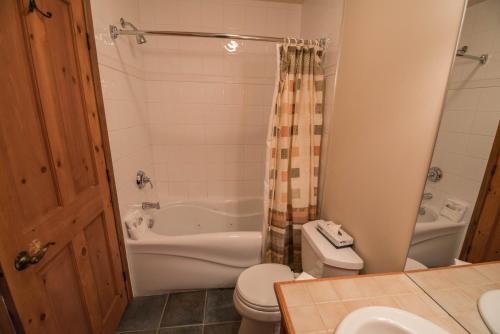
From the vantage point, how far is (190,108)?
2.18 metres

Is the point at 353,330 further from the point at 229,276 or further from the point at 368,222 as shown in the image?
the point at 229,276

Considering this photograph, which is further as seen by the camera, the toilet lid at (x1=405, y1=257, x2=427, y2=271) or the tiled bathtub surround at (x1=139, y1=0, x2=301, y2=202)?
the tiled bathtub surround at (x1=139, y1=0, x2=301, y2=202)

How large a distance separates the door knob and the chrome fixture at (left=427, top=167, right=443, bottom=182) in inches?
57.8

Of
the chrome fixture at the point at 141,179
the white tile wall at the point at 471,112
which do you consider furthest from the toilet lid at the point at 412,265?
the chrome fixture at the point at 141,179

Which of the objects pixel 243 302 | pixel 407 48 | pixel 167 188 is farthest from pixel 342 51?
pixel 167 188

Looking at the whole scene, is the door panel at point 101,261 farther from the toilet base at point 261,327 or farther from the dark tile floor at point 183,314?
the toilet base at point 261,327

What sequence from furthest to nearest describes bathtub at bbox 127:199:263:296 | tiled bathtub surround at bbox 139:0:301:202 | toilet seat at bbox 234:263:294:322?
1. tiled bathtub surround at bbox 139:0:301:202
2. bathtub at bbox 127:199:263:296
3. toilet seat at bbox 234:263:294:322

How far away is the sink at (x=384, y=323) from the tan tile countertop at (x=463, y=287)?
10cm

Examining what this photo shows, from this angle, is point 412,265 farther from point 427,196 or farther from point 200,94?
point 200,94

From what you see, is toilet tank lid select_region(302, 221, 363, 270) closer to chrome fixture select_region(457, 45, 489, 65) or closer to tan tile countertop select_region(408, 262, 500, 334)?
tan tile countertop select_region(408, 262, 500, 334)

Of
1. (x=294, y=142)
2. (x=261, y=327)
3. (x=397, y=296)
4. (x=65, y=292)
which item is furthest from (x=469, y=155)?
(x=65, y=292)

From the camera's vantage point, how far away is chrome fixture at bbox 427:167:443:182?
755 millimetres

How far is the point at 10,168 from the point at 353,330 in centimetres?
120

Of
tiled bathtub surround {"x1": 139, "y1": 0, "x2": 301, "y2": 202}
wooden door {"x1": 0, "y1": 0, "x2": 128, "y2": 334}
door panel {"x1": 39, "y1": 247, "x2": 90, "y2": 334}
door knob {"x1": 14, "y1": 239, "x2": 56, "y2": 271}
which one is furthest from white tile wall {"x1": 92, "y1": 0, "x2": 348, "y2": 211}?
door knob {"x1": 14, "y1": 239, "x2": 56, "y2": 271}
